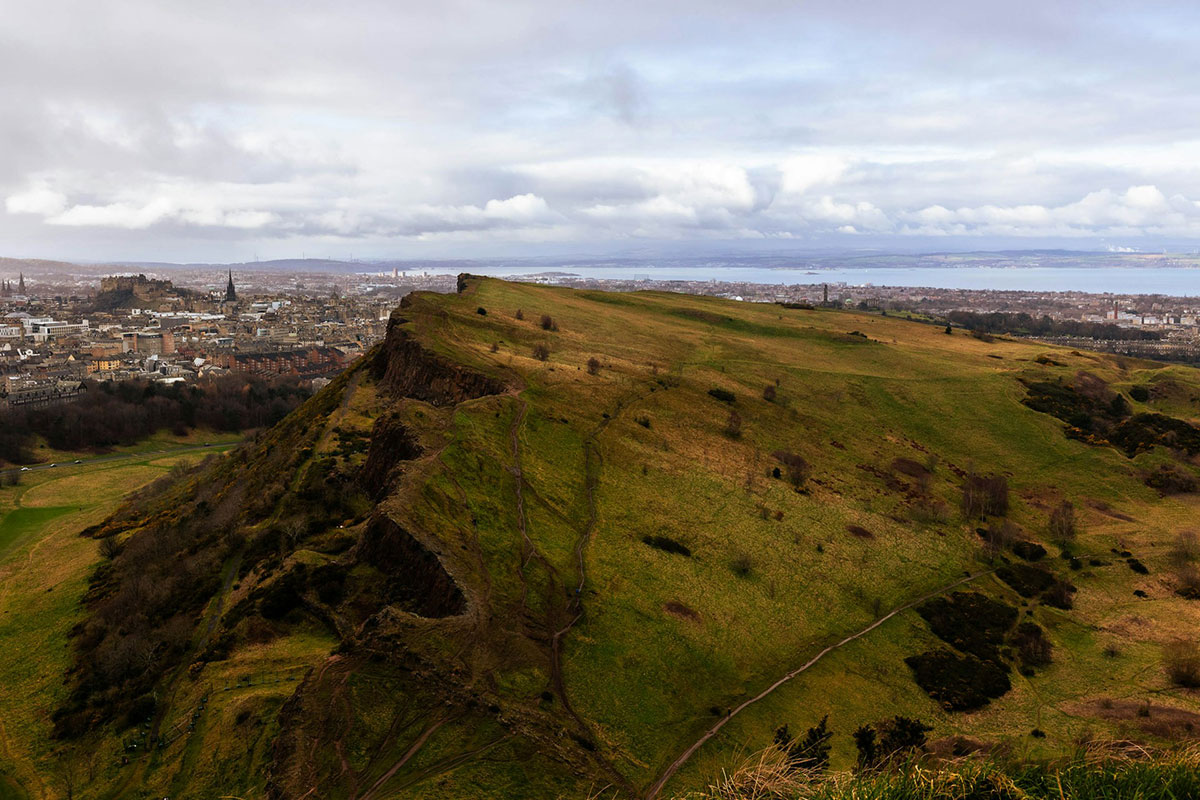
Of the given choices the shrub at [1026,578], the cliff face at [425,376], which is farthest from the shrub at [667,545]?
the shrub at [1026,578]

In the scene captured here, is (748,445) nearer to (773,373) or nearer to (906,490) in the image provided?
(906,490)

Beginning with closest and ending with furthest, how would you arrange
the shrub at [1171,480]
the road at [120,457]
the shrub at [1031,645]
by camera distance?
1. the shrub at [1031,645]
2. the shrub at [1171,480]
3. the road at [120,457]

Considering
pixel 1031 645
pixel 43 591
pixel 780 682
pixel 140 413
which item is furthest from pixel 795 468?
pixel 140 413

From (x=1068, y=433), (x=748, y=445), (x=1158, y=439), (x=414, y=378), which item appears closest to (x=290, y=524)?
(x=414, y=378)

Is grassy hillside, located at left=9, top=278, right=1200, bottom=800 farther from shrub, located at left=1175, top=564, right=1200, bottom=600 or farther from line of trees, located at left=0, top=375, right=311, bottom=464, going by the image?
line of trees, located at left=0, top=375, right=311, bottom=464

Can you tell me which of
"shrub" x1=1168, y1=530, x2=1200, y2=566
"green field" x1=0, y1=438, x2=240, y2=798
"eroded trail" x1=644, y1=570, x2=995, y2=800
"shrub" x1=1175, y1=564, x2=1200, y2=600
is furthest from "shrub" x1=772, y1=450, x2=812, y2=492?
"green field" x1=0, y1=438, x2=240, y2=798

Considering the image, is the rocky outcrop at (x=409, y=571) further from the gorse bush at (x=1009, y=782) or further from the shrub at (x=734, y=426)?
the shrub at (x=734, y=426)
